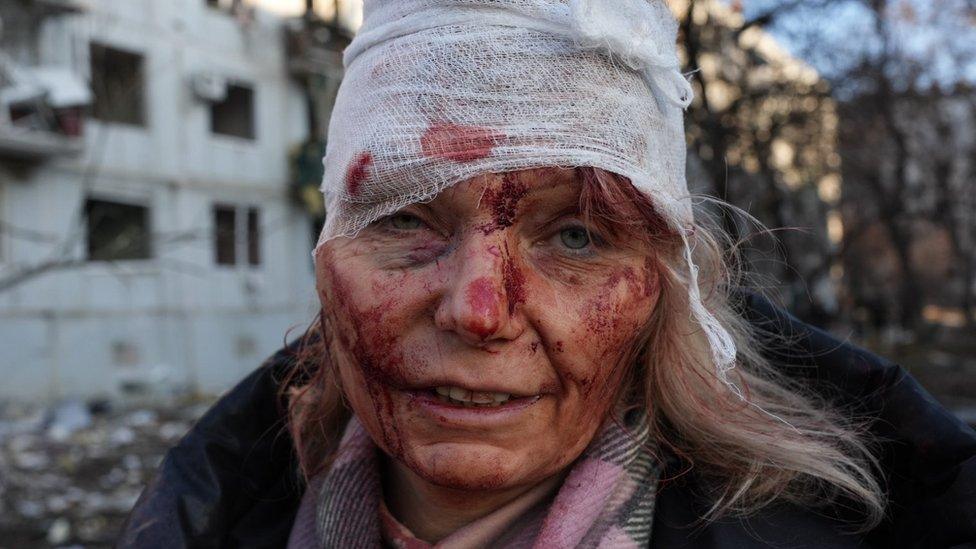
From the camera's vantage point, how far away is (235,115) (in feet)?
59.0

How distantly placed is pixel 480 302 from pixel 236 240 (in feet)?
54.0

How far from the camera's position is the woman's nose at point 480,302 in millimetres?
1369

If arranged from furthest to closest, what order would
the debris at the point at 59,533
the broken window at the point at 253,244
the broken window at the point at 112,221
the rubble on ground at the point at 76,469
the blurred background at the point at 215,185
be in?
1. the broken window at the point at 253,244
2. the broken window at the point at 112,221
3. the blurred background at the point at 215,185
4. the rubble on ground at the point at 76,469
5. the debris at the point at 59,533

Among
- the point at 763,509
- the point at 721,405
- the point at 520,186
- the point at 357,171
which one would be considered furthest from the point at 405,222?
the point at 763,509

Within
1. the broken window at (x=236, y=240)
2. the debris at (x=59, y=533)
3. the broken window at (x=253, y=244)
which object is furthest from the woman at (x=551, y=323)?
the broken window at (x=253, y=244)

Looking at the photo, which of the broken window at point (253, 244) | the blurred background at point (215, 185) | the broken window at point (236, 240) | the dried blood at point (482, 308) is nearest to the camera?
the dried blood at point (482, 308)

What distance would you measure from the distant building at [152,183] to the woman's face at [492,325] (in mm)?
11006

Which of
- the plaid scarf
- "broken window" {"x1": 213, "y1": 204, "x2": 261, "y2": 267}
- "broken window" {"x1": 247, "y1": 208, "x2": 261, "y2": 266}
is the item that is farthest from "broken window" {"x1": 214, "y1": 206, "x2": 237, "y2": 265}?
the plaid scarf

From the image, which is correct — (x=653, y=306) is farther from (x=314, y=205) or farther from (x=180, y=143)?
(x=314, y=205)

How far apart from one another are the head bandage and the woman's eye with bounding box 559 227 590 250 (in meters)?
0.13

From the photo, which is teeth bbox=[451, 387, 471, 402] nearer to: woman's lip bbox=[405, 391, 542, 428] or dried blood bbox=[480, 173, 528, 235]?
woman's lip bbox=[405, 391, 542, 428]

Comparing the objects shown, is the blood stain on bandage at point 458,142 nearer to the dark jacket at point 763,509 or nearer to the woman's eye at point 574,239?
the woman's eye at point 574,239

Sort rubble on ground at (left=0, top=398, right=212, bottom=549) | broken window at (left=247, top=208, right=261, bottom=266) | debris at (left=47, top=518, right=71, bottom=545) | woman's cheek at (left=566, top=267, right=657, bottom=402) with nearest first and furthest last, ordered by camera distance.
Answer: woman's cheek at (left=566, top=267, right=657, bottom=402) < debris at (left=47, top=518, right=71, bottom=545) < rubble on ground at (left=0, top=398, right=212, bottom=549) < broken window at (left=247, top=208, right=261, bottom=266)

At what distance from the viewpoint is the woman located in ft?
4.69
